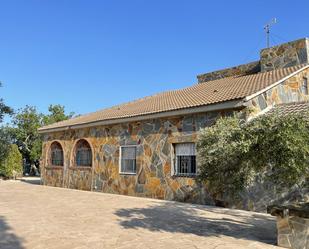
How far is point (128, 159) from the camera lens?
16359 mm

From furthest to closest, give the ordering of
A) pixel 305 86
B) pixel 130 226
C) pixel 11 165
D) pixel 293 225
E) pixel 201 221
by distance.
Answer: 1. pixel 11 165
2. pixel 305 86
3. pixel 201 221
4. pixel 130 226
5. pixel 293 225

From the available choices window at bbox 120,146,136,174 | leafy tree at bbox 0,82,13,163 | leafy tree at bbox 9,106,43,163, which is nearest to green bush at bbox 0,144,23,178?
leafy tree at bbox 0,82,13,163

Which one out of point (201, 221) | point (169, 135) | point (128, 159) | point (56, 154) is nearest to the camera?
point (201, 221)

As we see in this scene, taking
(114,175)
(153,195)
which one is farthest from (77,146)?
(153,195)

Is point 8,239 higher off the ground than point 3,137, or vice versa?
point 3,137

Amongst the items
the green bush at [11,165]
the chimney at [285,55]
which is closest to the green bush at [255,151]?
the chimney at [285,55]

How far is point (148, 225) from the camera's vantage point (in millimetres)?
8836

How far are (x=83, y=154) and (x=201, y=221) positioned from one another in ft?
38.5

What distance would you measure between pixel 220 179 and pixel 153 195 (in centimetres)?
784

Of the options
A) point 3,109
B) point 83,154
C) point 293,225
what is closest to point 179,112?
point 293,225

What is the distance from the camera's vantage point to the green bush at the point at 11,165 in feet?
93.9

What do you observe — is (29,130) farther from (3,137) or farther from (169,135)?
(169,135)

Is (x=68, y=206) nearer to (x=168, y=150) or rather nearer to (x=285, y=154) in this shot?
(x=168, y=150)

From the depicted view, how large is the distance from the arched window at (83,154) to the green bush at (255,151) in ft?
41.6
